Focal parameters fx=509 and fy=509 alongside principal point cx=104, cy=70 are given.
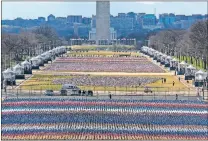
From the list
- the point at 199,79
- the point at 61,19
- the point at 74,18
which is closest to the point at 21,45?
the point at 199,79

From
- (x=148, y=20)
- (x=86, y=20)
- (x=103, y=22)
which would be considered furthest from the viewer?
(x=148, y=20)

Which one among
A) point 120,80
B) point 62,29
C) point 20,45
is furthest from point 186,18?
point 120,80

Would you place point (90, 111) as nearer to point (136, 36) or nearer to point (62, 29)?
point (136, 36)

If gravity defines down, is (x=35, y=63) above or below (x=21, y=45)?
below

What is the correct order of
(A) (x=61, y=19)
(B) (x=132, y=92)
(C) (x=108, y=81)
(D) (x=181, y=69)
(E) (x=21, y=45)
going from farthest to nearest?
(A) (x=61, y=19)
(E) (x=21, y=45)
(D) (x=181, y=69)
(C) (x=108, y=81)
(B) (x=132, y=92)

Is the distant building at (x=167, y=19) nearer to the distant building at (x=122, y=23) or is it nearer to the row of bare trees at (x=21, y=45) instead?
the distant building at (x=122, y=23)

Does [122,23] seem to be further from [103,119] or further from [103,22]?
[103,119]
